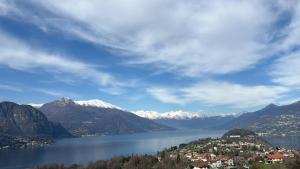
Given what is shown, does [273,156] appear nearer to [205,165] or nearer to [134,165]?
[205,165]

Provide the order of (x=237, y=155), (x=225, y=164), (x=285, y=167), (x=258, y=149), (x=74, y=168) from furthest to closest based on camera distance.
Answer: (x=258, y=149)
(x=237, y=155)
(x=225, y=164)
(x=74, y=168)
(x=285, y=167)

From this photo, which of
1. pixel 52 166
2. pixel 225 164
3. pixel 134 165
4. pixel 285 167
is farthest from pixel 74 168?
pixel 285 167

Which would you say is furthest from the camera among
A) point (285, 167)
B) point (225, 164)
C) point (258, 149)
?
point (258, 149)

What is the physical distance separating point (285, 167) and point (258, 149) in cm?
5796

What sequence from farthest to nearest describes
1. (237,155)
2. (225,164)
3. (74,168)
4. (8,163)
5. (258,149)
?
(8,163), (258,149), (237,155), (225,164), (74,168)

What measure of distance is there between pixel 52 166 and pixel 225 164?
149ft

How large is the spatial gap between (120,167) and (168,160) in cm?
1241

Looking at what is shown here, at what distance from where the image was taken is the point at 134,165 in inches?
3984

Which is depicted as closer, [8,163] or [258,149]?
[258,149]

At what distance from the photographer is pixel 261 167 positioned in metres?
94.0

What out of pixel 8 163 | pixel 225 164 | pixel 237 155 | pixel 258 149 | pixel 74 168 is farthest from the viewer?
pixel 8 163

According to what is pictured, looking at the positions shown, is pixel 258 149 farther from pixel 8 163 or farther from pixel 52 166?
pixel 8 163

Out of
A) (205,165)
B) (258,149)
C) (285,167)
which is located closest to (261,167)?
(285,167)

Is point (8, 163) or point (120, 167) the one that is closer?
point (120, 167)
